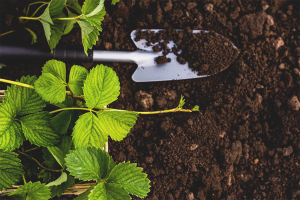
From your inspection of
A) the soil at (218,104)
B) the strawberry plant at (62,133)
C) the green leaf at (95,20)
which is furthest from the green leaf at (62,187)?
the green leaf at (95,20)

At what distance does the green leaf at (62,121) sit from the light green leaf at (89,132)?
0.08m

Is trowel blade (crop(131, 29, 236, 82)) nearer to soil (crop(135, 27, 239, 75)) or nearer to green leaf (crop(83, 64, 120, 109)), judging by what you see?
soil (crop(135, 27, 239, 75))

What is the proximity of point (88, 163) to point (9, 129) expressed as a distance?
31 cm

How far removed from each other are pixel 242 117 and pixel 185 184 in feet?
1.79

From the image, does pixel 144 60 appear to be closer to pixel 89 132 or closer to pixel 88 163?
pixel 89 132

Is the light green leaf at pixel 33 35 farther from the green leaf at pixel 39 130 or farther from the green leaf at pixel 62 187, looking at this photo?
the green leaf at pixel 62 187

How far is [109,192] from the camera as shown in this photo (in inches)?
38.4

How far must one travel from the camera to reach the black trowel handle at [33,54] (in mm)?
1371

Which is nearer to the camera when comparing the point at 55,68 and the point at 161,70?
the point at 55,68

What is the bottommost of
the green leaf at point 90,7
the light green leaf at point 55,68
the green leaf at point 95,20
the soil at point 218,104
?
the soil at point 218,104

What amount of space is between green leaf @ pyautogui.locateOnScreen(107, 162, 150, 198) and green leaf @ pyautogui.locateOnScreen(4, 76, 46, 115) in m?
0.38

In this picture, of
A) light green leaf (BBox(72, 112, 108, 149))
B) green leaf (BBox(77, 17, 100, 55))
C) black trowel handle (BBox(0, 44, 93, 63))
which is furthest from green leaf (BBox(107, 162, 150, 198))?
black trowel handle (BBox(0, 44, 93, 63))

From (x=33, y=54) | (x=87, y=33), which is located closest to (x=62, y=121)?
(x=87, y=33)

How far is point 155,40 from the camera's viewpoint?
1673 mm
